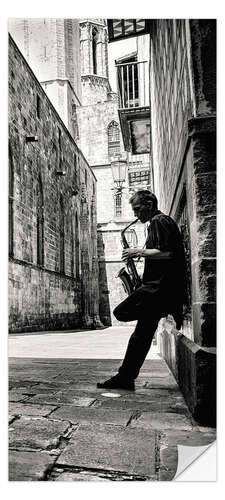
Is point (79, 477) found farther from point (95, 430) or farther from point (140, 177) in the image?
point (140, 177)

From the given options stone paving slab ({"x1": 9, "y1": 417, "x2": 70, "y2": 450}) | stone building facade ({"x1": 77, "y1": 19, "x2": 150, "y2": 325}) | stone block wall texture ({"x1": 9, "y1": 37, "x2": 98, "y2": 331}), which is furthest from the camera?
stone building facade ({"x1": 77, "y1": 19, "x2": 150, "y2": 325})

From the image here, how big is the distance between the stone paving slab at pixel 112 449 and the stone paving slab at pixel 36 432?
75 mm

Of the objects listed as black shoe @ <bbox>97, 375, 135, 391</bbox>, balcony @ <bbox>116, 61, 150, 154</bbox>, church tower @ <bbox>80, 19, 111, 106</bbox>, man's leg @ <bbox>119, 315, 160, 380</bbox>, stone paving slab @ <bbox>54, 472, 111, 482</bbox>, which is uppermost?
church tower @ <bbox>80, 19, 111, 106</bbox>

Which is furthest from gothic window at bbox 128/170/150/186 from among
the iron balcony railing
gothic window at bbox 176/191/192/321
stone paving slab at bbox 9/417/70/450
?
stone paving slab at bbox 9/417/70/450

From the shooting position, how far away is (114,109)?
117 ft

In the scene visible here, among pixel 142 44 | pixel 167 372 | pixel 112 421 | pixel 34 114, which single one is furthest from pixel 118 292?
pixel 112 421

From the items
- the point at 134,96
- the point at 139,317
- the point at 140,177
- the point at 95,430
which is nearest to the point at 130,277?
the point at 139,317

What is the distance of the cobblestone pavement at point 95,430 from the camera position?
163 centimetres

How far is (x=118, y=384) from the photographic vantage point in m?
3.16

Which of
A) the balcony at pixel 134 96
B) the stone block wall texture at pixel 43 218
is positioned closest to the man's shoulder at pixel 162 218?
the stone block wall texture at pixel 43 218

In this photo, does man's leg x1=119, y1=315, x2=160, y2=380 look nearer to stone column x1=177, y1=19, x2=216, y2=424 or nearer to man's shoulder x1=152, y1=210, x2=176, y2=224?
man's shoulder x1=152, y1=210, x2=176, y2=224

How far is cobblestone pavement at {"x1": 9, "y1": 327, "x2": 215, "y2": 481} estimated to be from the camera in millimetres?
1629

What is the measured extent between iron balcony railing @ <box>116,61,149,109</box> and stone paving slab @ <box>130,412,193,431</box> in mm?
7762

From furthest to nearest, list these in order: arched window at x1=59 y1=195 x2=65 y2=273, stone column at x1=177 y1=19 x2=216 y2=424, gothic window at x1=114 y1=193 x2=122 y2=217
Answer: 1. gothic window at x1=114 y1=193 x2=122 y2=217
2. arched window at x1=59 y1=195 x2=65 y2=273
3. stone column at x1=177 y1=19 x2=216 y2=424
